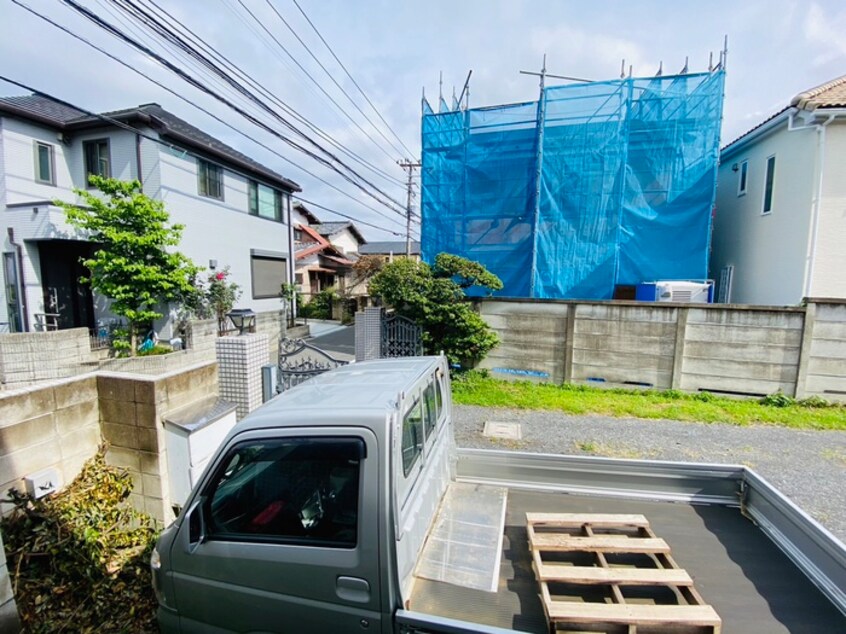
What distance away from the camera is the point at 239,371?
14.2 feet

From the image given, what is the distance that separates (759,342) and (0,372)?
1396cm

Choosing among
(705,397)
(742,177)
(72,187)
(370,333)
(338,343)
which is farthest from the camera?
(338,343)

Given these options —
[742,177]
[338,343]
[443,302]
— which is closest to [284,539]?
[443,302]

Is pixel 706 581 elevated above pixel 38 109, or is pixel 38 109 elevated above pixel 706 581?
pixel 38 109

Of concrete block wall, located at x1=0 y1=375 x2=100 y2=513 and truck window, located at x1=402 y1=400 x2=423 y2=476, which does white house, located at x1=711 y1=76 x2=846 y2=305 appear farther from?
concrete block wall, located at x1=0 y1=375 x2=100 y2=513

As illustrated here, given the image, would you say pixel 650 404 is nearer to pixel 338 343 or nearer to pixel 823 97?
pixel 823 97

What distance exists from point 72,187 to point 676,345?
53.1ft

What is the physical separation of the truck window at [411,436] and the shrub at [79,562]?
2.36m

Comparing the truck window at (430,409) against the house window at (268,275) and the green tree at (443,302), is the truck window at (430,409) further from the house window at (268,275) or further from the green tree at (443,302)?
the house window at (268,275)

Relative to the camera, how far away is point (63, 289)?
10586 mm

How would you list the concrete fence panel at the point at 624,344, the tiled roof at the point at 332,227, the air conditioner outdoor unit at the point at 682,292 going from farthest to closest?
the tiled roof at the point at 332,227 < the air conditioner outdoor unit at the point at 682,292 < the concrete fence panel at the point at 624,344

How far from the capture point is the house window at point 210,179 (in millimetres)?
11633

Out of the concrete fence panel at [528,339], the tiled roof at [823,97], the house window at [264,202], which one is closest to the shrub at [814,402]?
the concrete fence panel at [528,339]

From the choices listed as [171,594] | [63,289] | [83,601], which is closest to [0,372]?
[63,289]
